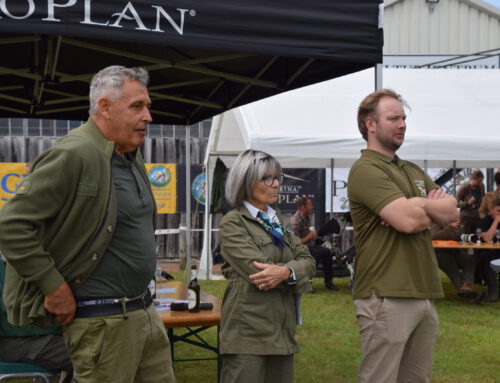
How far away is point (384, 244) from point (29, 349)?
1890mm

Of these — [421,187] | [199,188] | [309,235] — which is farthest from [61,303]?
[199,188]

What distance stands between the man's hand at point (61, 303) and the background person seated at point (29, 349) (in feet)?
4.02

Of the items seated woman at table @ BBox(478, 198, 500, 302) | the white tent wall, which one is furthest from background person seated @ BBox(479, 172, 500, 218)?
the white tent wall

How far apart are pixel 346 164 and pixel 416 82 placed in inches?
100

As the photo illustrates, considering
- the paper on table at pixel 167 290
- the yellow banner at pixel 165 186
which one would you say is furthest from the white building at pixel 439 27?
the paper on table at pixel 167 290

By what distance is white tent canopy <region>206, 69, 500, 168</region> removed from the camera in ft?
27.8

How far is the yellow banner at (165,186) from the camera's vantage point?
13141mm

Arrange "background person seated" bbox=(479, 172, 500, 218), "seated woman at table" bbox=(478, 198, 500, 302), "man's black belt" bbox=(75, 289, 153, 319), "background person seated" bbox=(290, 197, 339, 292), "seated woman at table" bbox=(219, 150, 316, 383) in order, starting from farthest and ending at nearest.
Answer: "background person seated" bbox=(290, 197, 339, 292), "background person seated" bbox=(479, 172, 500, 218), "seated woman at table" bbox=(478, 198, 500, 302), "seated woman at table" bbox=(219, 150, 316, 383), "man's black belt" bbox=(75, 289, 153, 319)

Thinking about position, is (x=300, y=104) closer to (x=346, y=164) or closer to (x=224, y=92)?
(x=346, y=164)

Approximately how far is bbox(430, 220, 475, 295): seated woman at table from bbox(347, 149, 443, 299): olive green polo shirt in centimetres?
622

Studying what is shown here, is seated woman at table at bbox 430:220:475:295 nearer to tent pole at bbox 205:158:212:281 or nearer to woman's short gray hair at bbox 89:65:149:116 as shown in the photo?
tent pole at bbox 205:158:212:281

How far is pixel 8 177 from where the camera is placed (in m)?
12.4

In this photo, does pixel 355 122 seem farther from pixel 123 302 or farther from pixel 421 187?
pixel 123 302

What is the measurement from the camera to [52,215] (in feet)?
6.90
